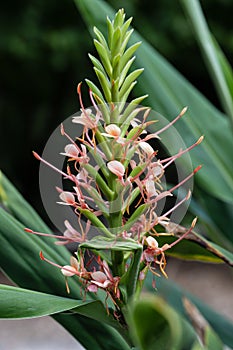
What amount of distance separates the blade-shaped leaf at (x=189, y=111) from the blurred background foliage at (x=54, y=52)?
2244 millimetres

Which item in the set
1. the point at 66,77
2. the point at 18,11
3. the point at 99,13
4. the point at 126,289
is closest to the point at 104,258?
the point at 126,289

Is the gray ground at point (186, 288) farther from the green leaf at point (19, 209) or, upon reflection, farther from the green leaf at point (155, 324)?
the green leaf at point (155, 324)

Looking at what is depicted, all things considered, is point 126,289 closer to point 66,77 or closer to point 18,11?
point 18,11

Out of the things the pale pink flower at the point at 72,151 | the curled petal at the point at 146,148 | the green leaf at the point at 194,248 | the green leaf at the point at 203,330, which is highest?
the pale pink flower at the point at 72,151

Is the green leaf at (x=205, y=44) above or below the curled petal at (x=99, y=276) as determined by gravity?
above

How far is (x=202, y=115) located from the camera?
0.80 meters

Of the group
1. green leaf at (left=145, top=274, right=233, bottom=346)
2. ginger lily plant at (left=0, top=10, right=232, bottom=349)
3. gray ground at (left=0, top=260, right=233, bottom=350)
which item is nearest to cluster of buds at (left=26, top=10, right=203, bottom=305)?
ginger lily plant at (left=0, top=10, right=232, bottom=349)

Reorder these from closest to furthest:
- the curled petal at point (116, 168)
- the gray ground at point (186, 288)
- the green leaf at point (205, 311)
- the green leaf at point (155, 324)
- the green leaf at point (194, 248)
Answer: the green leaf at point (155, 324) → the curled petal at point (116, 168) → the green leaf at point (194, 248) → the green leaf at point (205, 311) → the gray ground at point (186, 288)

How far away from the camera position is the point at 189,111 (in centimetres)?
77

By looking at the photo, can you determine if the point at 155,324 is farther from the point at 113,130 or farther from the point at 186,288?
the point at 186,288

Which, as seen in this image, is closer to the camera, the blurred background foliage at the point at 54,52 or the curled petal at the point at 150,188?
the curled petal at the point at 150,188

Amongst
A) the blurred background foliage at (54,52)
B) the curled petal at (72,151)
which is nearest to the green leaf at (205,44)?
the curled petal at (72,151)

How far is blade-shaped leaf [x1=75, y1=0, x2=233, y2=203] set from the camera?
735 millimetres

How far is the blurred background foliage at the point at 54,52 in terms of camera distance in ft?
10.7
